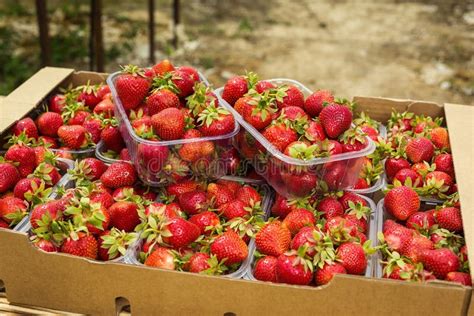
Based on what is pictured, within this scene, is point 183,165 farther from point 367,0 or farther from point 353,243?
point 367,0

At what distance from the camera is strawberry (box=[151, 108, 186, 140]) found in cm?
149

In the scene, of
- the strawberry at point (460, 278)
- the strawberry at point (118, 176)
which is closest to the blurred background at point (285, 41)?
the strawberry at point (118, 176)

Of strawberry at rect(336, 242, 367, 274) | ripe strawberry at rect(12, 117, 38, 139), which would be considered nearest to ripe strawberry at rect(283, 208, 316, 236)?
strawberry at rect(336, 242, 367, 274)

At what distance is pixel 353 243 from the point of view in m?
1.33

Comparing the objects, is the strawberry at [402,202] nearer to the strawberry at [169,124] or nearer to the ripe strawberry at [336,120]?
the ripe strawberry at [336,120]

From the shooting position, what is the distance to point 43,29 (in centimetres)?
321

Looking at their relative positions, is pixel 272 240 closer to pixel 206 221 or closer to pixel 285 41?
pixel 206 221

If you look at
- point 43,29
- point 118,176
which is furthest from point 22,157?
point 43,29

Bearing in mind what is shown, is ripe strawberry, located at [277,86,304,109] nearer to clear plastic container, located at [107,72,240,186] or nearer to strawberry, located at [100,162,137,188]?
clear plastic container, located at [107,72,240,186]

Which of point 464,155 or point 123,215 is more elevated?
point 464,155

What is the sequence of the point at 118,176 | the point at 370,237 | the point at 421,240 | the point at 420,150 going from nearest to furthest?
1. the point at 421,240
2. the point at 370,237
3. the point at 118,176
4. the point at 420,150

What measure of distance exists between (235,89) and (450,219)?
2.15ft

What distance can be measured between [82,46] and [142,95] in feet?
11.6

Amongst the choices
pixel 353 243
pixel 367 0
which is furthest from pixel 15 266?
pixel 367 0
